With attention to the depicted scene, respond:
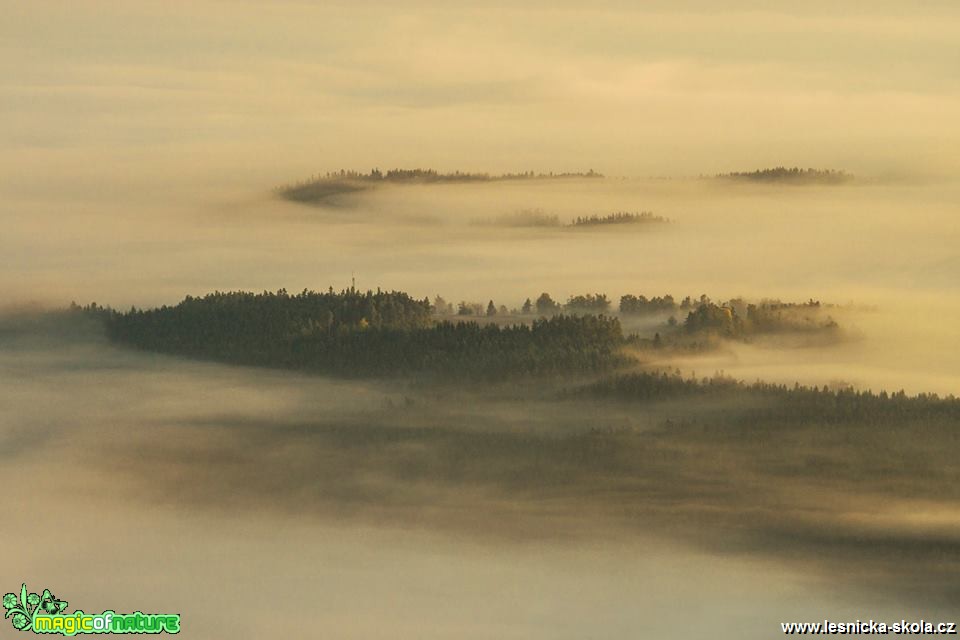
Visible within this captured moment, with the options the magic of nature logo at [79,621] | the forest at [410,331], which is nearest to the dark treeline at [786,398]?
the forest at [410,331]

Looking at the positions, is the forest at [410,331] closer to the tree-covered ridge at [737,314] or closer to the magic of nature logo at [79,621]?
the tree-covered ridge at [737,314]

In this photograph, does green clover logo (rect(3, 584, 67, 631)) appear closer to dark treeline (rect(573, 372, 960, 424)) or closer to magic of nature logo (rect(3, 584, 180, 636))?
magic of nature logo (rect(3, 584, 180, 636))

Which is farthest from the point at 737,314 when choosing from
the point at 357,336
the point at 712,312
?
the point at 357,336

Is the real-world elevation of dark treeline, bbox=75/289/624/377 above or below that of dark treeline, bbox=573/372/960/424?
above

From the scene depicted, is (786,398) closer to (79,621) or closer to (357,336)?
(357,336)

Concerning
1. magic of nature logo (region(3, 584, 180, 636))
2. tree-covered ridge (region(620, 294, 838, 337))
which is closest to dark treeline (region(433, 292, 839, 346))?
tree-covered ridge (region(620, 294, 838, 337))

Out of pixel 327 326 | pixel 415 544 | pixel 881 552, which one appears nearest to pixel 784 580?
pixel 881 552

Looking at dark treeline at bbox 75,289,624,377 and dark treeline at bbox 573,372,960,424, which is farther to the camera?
dark treeline at bbox 75,289,624,377
